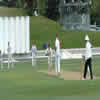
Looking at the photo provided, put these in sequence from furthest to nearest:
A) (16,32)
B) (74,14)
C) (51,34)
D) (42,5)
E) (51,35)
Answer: (51,34), (51,35), (74,14), (42,5), (16,32)

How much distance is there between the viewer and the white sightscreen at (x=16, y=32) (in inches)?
1459

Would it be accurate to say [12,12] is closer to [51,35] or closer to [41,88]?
[51,35]

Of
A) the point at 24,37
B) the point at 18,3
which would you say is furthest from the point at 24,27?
the point at 18,3

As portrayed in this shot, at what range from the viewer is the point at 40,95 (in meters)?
13.9

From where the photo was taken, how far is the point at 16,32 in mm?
37562

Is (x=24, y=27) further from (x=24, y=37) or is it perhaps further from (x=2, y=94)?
(x=2, y=94)

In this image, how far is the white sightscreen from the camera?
37.1 metres

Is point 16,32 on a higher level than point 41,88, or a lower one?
higher

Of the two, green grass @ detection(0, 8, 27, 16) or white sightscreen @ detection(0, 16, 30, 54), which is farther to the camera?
white sightscreen @ detection(0, 16, 30, 54)

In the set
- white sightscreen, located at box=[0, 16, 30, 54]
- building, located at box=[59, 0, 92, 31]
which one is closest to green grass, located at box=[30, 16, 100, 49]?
building, located at box=[59, 0, 92, 31]

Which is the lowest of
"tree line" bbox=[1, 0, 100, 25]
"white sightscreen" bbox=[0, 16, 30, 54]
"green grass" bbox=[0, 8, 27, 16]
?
"white sightscreen" bbox=[0, 16, 30, 54]

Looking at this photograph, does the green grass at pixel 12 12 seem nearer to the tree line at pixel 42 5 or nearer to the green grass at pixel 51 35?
the tree line at pixel 42 5

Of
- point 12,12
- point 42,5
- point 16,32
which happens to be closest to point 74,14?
point 42,5

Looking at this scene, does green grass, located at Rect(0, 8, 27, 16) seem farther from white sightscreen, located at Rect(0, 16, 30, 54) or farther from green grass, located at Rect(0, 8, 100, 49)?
green grass, located at Rect(0, 8, 100, 49)
